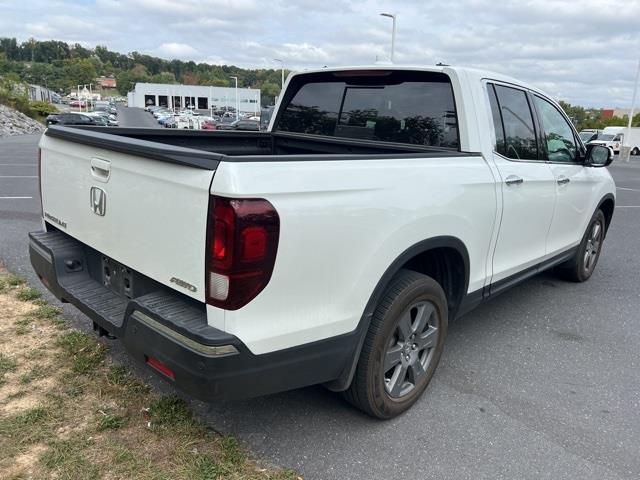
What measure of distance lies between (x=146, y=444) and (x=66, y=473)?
37 cm

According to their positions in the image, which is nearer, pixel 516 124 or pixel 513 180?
pixel 513 180

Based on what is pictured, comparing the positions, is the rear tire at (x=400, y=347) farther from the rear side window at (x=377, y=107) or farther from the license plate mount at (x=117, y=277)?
the license plate mount at (x=117, y=277)

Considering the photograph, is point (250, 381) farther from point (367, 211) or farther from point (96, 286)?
point (96, 286)

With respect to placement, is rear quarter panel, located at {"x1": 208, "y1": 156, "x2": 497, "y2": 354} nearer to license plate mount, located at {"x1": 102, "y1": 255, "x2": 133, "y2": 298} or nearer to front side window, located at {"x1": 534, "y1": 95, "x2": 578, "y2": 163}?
license plate mount, located at {"x1": 102, "y1": 255, "x2": 133, "y2": 298}

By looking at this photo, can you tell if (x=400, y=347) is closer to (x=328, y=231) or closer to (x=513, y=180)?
(x=328, y=231)

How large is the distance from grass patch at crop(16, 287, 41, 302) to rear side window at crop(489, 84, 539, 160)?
12.6ft

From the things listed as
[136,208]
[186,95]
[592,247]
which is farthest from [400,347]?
[186,95]

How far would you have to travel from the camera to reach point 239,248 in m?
2.02

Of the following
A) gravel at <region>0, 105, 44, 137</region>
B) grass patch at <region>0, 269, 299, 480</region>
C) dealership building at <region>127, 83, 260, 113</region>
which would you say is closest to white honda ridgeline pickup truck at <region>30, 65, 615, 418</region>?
Result: grass patch at <region>0, 269, 299, 480</region>

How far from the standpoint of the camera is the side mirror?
4711 mm

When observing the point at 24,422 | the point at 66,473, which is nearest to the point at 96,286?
the point at 24,422

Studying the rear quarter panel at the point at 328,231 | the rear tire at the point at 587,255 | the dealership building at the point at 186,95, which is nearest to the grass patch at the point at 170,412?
the rear quarter panel at the point at 328,231

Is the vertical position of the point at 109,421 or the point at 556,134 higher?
the point at 556,134

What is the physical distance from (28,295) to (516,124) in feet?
13.6
